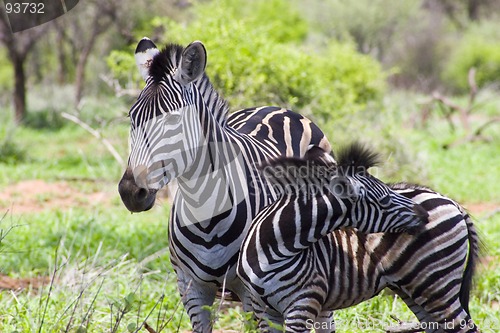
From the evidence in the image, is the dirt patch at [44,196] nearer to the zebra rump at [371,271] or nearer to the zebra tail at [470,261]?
the zebra rump at [371,271]

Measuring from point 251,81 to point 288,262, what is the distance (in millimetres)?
6399

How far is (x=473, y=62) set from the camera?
3016 cm

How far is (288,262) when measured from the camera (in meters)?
3.16

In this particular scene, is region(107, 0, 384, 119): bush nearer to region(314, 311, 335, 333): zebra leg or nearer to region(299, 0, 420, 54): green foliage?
region(314, 311, 335, 333): zebra leg

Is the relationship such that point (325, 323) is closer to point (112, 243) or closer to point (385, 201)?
point (385, 201)

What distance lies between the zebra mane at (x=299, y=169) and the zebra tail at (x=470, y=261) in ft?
3.06

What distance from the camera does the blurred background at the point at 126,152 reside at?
5.28 meters

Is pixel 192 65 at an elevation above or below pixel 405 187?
above

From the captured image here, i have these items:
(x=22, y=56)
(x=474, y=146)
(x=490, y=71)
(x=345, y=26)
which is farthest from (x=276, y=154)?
(x=345, y=26)

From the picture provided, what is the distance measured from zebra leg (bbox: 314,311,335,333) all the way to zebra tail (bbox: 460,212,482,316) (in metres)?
0.82

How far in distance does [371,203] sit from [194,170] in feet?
2.89

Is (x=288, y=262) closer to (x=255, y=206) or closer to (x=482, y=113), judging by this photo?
(x=255, y=206)

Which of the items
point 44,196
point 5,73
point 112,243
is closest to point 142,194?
point 112,243

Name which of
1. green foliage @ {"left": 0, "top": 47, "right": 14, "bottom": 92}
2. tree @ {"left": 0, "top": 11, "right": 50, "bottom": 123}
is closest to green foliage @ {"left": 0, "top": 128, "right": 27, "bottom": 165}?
tree @ {"left": 0, "top": 11, "right": 50, "bottom": 123}
